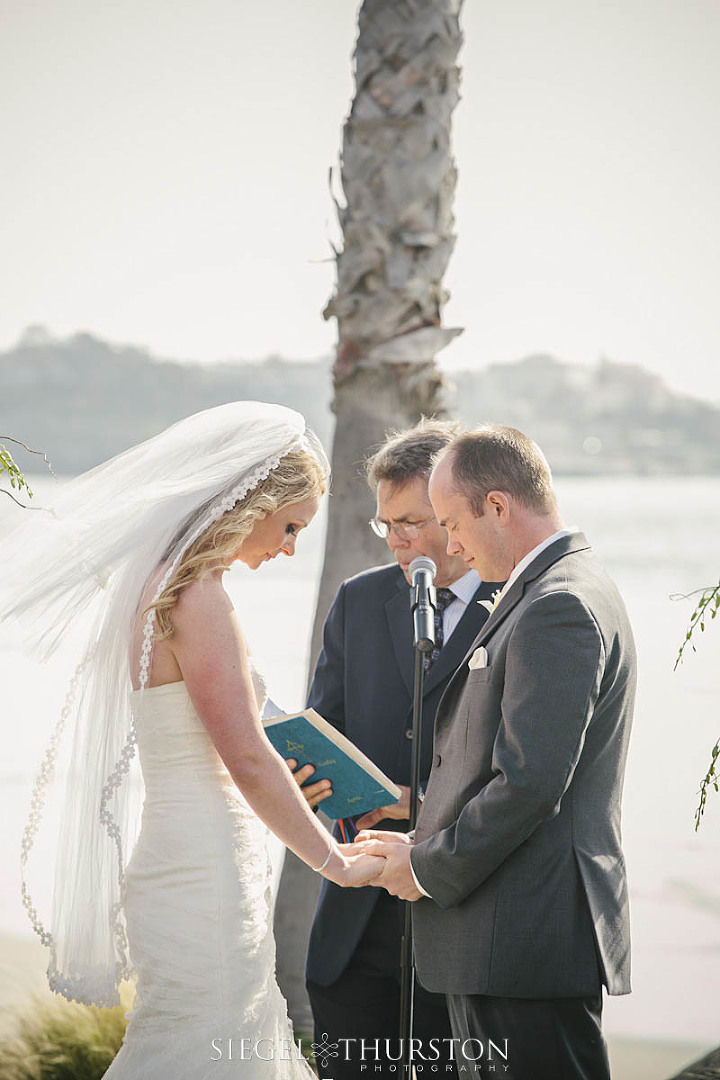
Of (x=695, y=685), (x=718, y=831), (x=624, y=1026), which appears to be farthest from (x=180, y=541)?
(x=695, y=685)

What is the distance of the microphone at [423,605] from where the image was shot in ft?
A: 8.47

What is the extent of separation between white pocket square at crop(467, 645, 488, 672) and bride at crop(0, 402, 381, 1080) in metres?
0.57

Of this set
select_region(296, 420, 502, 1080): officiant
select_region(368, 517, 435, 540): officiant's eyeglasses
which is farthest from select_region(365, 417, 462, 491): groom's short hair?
select_region(368, 517, 435, 540): officiant's eyeglasses

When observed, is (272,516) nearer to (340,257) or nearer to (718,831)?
(340,257)

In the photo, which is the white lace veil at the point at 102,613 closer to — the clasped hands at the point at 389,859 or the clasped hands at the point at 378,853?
the clasped hands at the point at 378,853

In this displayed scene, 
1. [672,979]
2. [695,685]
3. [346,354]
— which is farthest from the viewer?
[695,685]

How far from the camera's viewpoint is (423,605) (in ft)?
8.65

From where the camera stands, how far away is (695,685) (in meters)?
12.2

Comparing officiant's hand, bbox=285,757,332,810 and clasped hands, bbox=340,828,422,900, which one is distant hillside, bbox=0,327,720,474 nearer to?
officiant's hand, bbox=285,757,332,810

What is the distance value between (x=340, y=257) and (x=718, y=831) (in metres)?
6.39

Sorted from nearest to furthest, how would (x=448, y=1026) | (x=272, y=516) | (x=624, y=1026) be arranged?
1. (x=272, y=516)
2. (x=448, y=1026)
3. (x=624, y=1026)

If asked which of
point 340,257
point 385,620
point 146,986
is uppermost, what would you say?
point 340,257

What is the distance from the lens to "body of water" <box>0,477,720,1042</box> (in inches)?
239

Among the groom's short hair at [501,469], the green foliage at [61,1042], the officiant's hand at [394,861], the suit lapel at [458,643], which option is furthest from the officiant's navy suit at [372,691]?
the green foliage at [61,1042]
